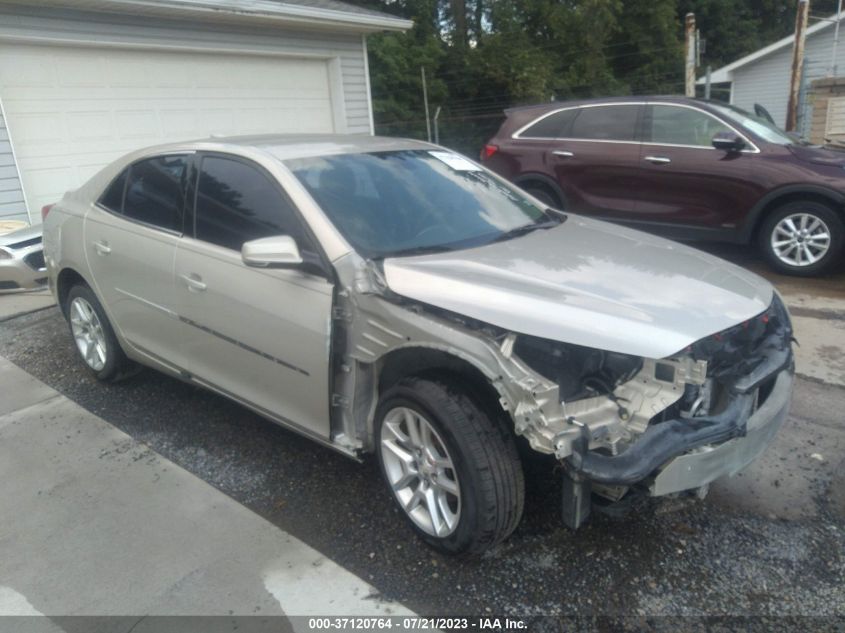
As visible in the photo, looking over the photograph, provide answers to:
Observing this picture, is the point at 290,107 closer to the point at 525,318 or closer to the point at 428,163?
the point at 428,163

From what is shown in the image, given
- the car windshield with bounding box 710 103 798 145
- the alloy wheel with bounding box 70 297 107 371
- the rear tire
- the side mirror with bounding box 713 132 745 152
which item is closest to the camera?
the rear tire

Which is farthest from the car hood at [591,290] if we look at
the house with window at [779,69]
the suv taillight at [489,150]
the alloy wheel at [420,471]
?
the house with window at [779,69]

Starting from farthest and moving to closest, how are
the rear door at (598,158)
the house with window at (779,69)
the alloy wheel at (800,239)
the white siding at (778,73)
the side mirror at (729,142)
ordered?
the white siding at (778,73) → the house with window at (779,69) → the rear door at (598,158) → the side mirror at (729,142) → the alloy wheel at (800,239)

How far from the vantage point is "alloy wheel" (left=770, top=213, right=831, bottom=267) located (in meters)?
6.07

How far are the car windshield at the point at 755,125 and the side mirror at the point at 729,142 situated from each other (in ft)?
0.60

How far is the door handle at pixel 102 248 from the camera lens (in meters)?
4.11

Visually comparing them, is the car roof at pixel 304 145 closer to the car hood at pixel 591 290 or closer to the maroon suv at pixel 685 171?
the car hood at pixel 591 290

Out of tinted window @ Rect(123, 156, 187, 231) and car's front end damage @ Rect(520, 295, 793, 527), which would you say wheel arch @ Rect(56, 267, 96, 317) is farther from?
car's front end damage @ Rect(520, 295, 793, 527)

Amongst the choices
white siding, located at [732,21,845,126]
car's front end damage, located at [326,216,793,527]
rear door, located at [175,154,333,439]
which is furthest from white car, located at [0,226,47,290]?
white siding, located at [732,21,845,126]

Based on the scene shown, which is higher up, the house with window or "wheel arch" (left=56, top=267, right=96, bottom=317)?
the house with window

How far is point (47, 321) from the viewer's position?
6078 millimetres

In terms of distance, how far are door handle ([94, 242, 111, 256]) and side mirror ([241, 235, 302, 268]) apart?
5.48ft

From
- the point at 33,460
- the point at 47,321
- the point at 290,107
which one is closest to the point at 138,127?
the point at 290,107

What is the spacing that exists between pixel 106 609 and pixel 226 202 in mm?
1907
